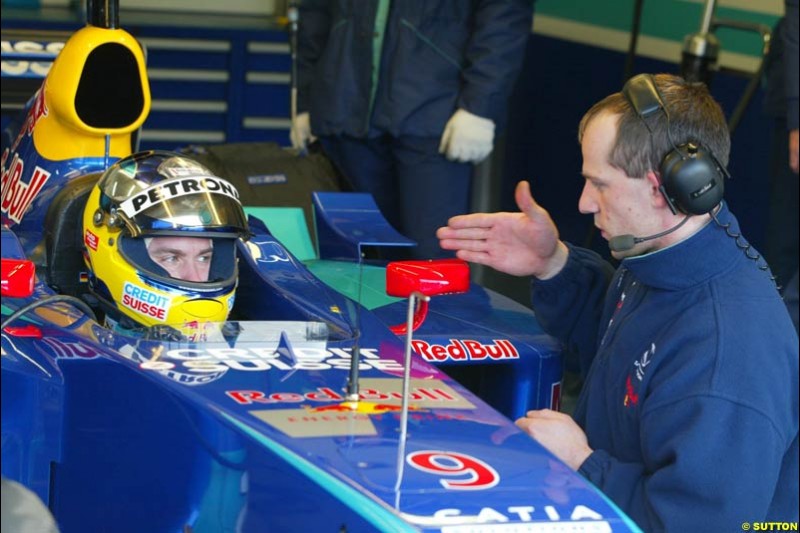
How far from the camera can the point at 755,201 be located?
434 centimetres

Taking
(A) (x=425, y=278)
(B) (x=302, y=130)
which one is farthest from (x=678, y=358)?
(B) (x=302, y=130)

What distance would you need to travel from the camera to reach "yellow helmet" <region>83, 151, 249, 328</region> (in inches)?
99.2

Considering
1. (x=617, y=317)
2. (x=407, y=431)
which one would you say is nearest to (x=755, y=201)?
(x=617, y=317)

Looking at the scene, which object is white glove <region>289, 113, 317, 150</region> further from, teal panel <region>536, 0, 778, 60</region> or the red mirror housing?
the red mirror housing

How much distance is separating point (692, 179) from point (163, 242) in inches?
40.4

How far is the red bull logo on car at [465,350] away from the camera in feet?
8.86

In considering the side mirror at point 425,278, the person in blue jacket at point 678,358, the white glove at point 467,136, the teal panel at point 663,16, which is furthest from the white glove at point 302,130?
the side mirror at point 425,278

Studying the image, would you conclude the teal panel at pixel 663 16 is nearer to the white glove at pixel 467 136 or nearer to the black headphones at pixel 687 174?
the white glove at pixel 467 136

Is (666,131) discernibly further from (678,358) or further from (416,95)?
(416,95)

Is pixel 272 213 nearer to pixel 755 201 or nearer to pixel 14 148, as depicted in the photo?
pixel 14 148

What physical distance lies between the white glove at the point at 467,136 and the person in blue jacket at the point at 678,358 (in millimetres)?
1482

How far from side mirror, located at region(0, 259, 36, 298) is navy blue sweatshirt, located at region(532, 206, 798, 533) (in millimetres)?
931

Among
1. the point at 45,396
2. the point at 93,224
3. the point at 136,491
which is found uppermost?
the point at 93,224

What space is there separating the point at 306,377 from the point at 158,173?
0.64 m
